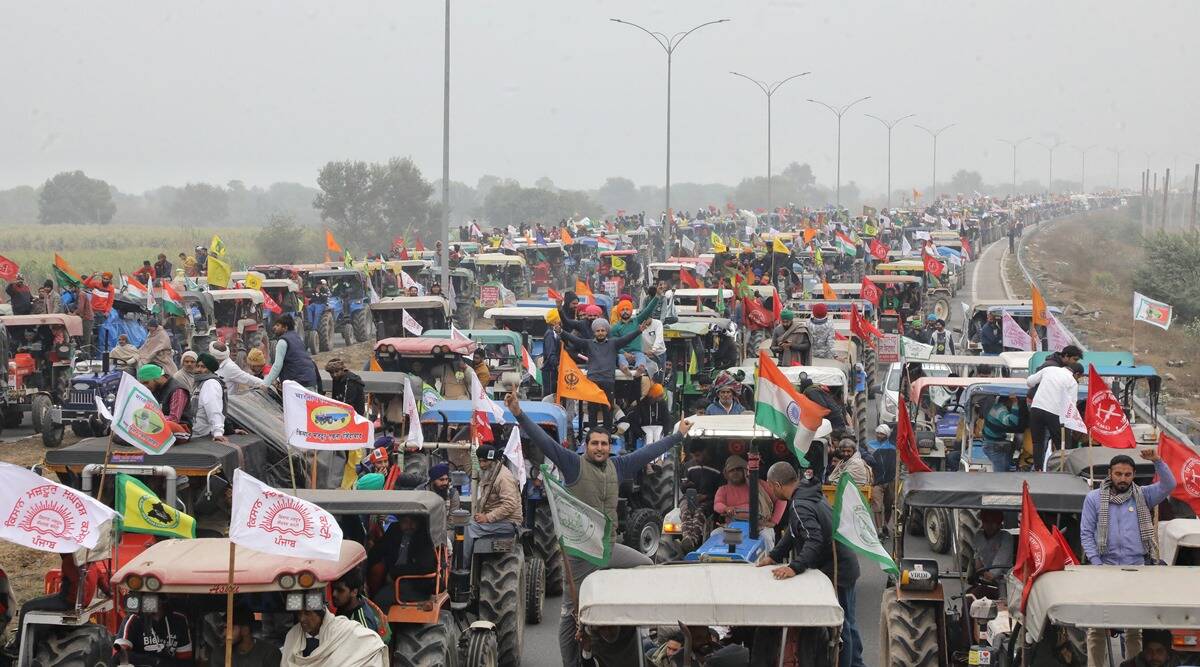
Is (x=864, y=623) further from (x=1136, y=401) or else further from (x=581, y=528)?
(x=1136, y=401)

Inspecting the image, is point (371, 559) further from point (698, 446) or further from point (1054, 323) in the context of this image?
point (1054, 323)

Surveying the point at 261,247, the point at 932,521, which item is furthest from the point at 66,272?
the point at 261,247

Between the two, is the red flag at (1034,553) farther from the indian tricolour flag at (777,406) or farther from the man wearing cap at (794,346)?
the man wearing cap at (794,346)

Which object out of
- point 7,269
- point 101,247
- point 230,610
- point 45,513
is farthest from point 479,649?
point 101,247

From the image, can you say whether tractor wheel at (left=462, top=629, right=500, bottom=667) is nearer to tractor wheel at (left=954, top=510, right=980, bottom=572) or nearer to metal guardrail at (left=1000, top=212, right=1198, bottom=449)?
tractor wheel at (left=954, top=510, right=980, bottom=572)

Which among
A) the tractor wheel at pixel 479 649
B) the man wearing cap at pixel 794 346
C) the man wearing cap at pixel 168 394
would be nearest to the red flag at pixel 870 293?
the man wearing cap at pixel 794 346

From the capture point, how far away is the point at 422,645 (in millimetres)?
10680

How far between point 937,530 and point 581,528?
7003 mm

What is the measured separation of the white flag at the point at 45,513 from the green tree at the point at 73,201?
130 m

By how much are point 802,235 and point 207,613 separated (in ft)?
174

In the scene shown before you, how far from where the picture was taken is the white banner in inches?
518

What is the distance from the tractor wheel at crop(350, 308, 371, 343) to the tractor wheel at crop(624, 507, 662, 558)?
24.2 m

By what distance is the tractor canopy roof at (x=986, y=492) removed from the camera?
37.7 ft

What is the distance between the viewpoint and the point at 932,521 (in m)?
16.7
